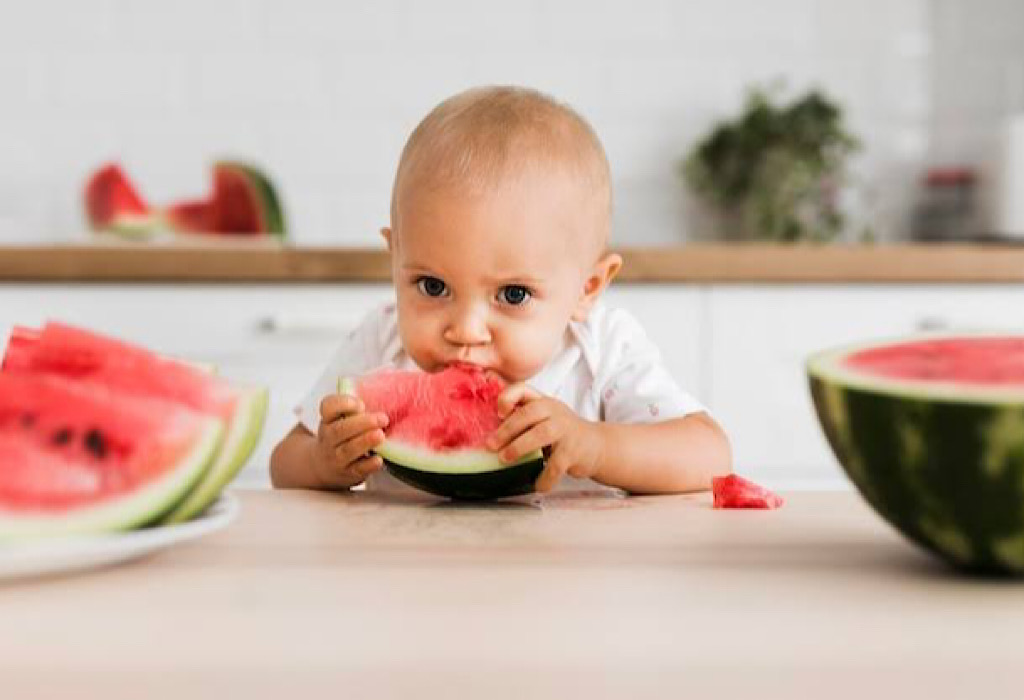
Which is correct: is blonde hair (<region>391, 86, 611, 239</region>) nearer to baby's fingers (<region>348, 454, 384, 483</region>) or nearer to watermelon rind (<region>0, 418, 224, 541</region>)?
baby's fingers (<region>348, 454, 384, 483</region>)

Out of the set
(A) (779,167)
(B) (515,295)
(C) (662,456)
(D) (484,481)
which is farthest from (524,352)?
(A) (779,167)

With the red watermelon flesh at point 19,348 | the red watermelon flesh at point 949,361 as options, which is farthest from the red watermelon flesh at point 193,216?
the red watermelon flesh at point 949,361

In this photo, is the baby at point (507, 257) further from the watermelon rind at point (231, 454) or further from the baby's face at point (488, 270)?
the watermelon rind at point (231, 454)

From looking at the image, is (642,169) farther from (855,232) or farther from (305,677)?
(305,677)

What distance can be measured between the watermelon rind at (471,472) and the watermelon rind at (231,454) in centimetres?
25

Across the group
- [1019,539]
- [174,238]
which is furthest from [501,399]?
[174,238]

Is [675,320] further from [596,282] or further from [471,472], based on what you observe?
[471,472]

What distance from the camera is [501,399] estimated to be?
96cm

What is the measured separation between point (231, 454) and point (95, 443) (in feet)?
0.22

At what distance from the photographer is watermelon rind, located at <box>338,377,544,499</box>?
91 cm

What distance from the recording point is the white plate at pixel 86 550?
547mm

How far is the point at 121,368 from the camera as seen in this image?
0.70 metres

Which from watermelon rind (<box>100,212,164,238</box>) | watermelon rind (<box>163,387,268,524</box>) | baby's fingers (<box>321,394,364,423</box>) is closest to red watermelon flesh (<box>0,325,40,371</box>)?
watermelon rind (<box>163,387,268,524</box>)

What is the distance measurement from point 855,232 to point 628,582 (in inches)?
109
